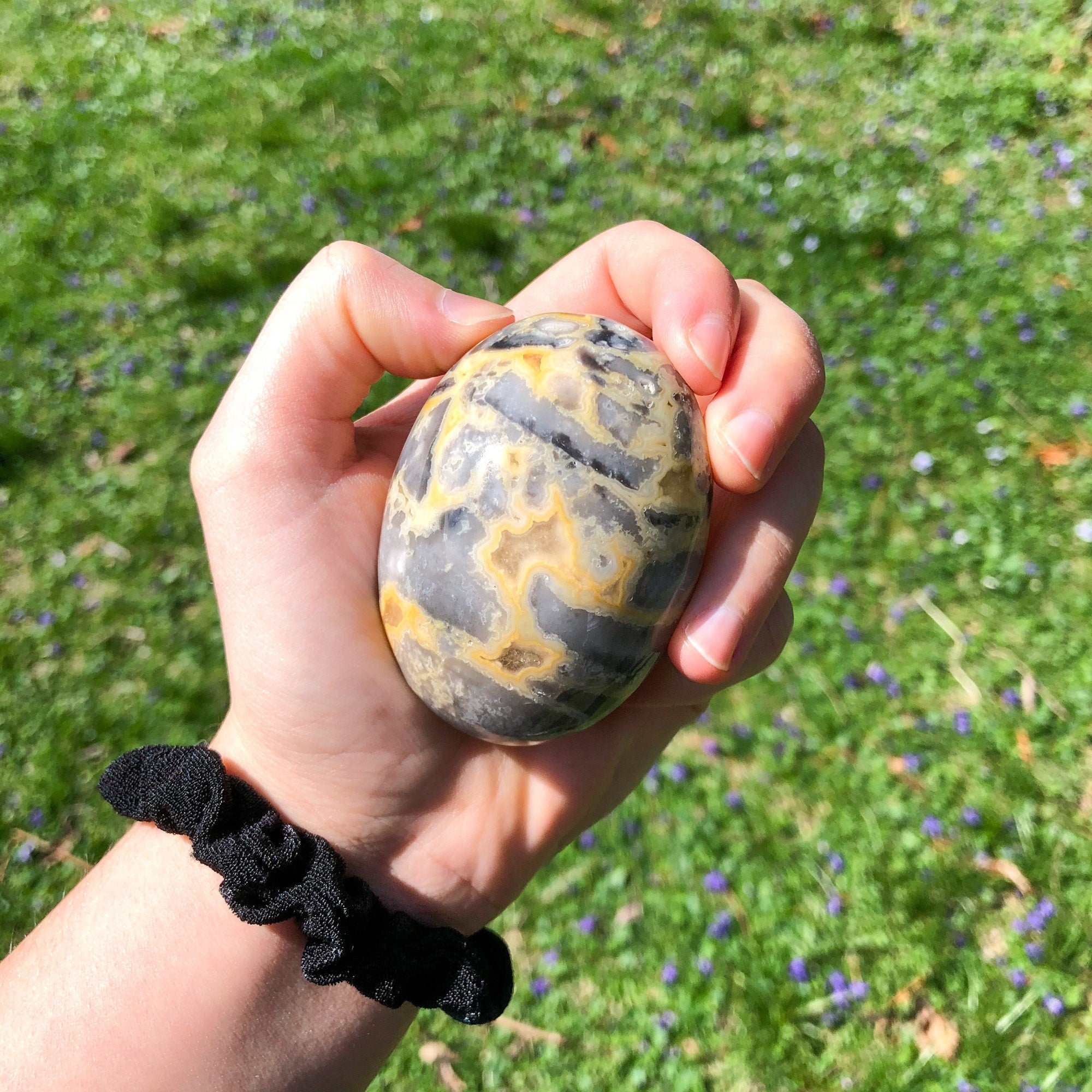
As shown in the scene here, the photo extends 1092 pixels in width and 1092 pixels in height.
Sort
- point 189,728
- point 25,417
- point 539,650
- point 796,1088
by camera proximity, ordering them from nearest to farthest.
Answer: point 539,650 → point 796,1088 → point 189,728 → point 25,417

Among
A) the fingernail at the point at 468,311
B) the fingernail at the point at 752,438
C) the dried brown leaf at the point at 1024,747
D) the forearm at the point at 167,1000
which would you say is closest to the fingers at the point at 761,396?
the fingernail at the point at 752,438

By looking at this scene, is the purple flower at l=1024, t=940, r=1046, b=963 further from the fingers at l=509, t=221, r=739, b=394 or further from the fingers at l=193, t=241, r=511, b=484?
the fingers at l=193, t=241, r=511, b=484

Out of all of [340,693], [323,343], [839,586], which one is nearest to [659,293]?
[323,343]

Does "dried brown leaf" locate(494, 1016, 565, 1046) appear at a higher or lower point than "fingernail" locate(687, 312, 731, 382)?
lower

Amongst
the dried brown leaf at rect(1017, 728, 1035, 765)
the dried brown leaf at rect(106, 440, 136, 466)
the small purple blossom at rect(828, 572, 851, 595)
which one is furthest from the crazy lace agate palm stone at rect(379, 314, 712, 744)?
the dried brown leaf at rect(106, 440, 136, 466)

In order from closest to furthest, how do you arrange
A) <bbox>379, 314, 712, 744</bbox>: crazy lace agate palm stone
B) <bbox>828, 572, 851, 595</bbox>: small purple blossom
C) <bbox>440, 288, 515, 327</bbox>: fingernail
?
<bbox>379, 314, 712, 744</bbox>: crazy lace agate palm stone < <bbox>440, 288, 515, 327</bbox>: fingernail < <bbox>828, 572, 851, 595</bbox>: small purple blossom

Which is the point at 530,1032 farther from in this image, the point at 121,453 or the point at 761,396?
the point at 121,453

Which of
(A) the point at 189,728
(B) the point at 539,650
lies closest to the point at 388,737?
(B) the point at 539,650

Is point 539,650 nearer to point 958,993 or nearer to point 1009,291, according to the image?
point 958,993
